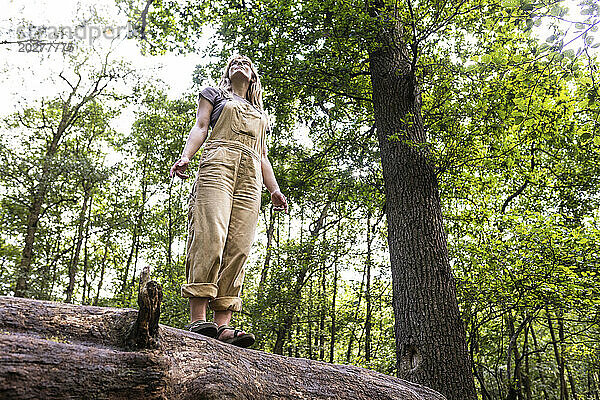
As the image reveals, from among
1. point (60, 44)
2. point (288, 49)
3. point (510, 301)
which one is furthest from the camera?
point (60, 44)

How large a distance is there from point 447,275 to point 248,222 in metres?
2.78

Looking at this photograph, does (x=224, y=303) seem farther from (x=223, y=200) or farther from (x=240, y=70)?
(x=240, y=70)

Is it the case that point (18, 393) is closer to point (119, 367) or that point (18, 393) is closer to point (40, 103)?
point (119, 367)

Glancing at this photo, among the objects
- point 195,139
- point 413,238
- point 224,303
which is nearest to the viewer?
point 224,303

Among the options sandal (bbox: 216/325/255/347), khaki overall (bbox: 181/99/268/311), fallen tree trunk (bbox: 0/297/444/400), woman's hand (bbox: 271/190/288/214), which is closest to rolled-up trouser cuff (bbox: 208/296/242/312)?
khaki overall (bbox: 181/99/268/311)

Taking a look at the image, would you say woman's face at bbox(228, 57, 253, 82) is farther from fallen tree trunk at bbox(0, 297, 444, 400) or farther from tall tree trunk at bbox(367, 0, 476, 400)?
tall tree trunk at bbox(367, 0, 476, 400)

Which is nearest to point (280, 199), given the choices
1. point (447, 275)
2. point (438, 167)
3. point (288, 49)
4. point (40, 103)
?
point (447, 275)

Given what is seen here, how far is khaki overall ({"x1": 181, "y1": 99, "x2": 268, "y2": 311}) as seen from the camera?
310 centimetres

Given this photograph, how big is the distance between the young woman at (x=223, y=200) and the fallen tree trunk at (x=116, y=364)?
1.52 feet

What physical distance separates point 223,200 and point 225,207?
0.18 ft

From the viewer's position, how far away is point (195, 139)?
11.3ft

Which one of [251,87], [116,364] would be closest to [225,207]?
[251,87]

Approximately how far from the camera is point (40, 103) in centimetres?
1703

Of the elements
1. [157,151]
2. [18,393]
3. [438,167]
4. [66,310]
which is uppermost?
[157,151]
